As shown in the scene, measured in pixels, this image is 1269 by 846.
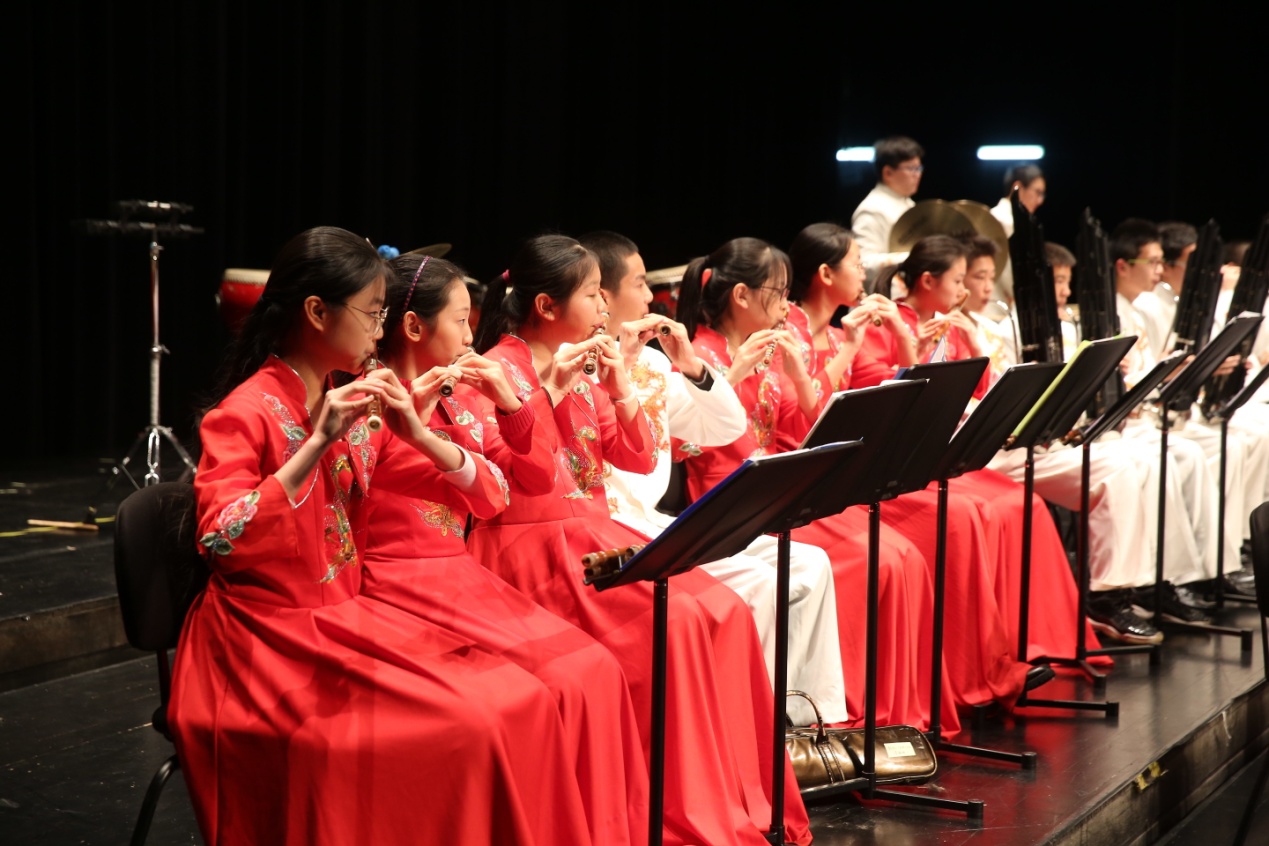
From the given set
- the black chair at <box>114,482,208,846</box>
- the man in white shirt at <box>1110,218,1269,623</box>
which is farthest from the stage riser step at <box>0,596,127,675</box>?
the man in white shirt at <box>1110,218,1269,623</box>

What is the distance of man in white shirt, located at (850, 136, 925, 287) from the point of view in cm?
670

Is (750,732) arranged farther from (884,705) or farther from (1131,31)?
(1131,31)

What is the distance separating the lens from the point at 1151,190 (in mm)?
10867

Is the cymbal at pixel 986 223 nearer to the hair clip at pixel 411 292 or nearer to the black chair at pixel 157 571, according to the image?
the hair clip at pixel 411 292

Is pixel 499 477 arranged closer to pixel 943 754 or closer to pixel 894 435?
pixel 894 435

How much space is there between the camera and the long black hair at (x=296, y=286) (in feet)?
8.30

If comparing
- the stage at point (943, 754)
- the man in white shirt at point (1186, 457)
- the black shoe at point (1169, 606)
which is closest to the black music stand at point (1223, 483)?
the man in white shirt at point (1186, 457)

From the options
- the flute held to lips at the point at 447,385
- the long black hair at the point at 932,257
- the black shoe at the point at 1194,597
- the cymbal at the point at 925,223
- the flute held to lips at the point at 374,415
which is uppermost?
the cymbal at the point at 925,223

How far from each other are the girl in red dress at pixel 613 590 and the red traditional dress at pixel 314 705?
472mm

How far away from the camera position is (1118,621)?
16.3ft

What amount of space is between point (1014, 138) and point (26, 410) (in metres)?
7.76

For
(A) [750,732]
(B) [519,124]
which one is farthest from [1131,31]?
(A) [750,732]

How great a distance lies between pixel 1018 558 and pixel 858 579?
1.02 meters

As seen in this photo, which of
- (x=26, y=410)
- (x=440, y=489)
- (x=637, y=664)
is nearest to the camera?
(x=440, y=489)
